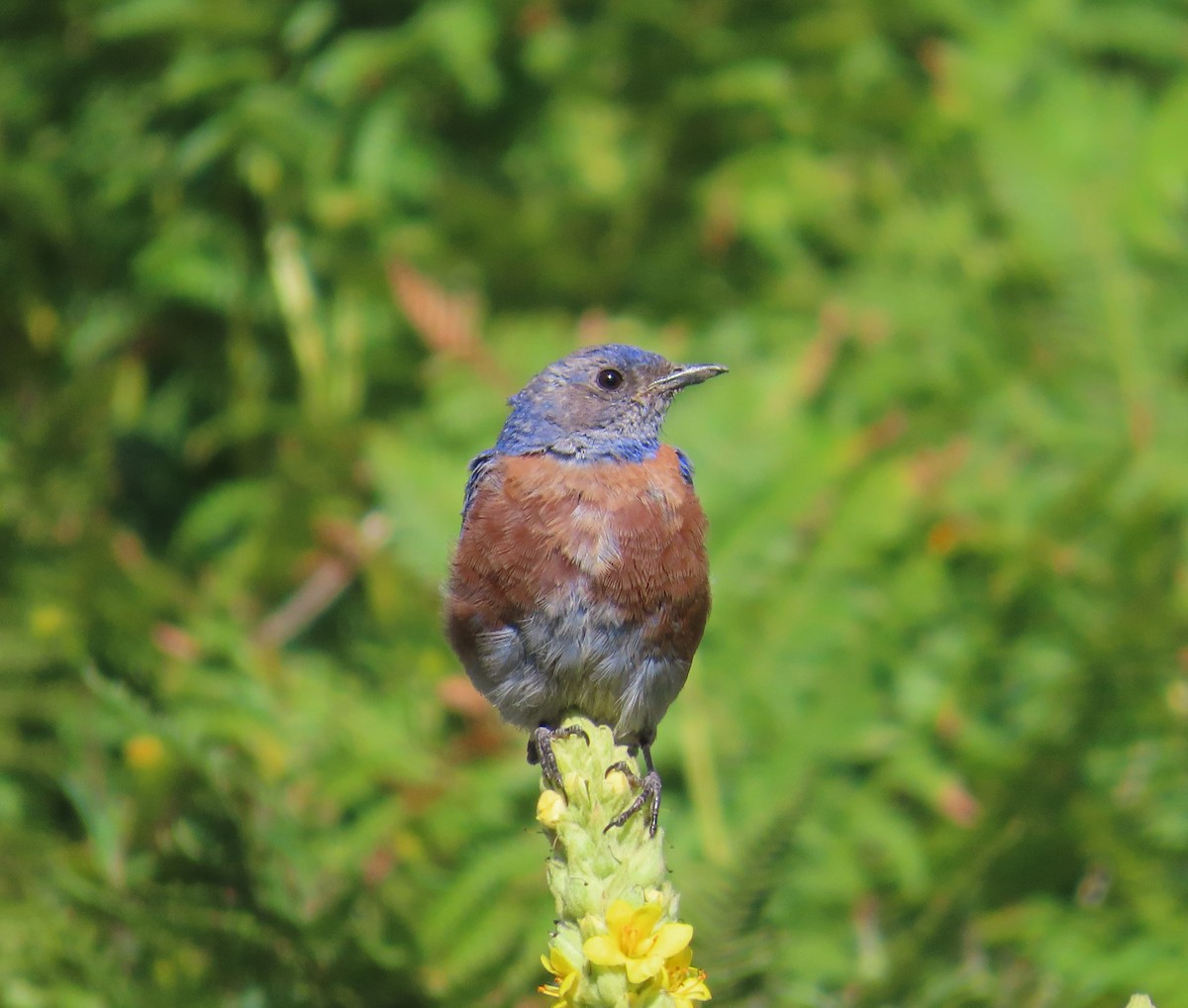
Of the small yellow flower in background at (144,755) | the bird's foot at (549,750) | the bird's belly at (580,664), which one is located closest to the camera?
the bird's foot at (549,750)

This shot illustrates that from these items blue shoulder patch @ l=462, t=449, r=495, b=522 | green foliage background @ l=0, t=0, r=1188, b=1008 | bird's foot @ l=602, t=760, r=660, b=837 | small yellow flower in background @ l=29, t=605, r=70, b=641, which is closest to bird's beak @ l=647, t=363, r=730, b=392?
blue shoulder patch @ l=462, t=449, r=495, b=522

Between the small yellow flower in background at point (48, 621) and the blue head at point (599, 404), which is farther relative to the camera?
the small yellow flower in background at point (48, 621)

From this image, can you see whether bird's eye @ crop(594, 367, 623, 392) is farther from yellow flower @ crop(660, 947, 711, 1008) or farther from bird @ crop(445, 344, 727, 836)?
yellow flower @ crop(660, 947, 711, 1008)

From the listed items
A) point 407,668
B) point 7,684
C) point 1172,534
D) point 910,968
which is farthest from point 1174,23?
point 7,684

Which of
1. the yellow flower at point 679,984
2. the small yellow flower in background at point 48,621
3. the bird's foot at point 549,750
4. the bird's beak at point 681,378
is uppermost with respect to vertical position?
the small yellow flower in background at point 48,621

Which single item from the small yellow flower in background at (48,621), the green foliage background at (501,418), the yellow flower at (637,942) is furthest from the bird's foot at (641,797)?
the small yellow flower in background at (48,621)

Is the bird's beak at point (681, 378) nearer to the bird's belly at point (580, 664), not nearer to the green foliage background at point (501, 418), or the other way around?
the bird's belly at point (580, 664)
